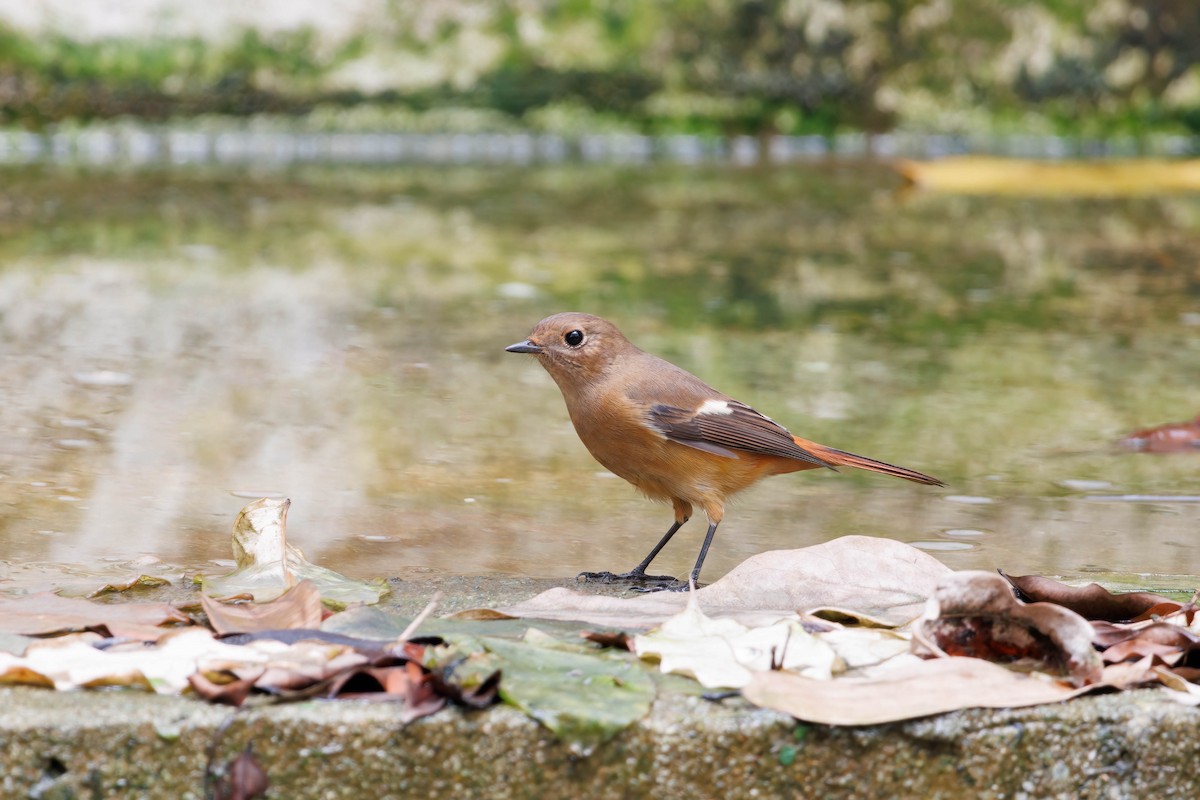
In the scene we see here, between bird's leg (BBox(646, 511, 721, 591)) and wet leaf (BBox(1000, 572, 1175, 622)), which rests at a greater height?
wet leaf (BBox(1000, 572, 1175, 622))

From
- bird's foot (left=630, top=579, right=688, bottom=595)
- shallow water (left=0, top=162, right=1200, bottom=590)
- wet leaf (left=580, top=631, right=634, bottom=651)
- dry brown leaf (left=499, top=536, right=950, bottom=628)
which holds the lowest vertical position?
shallow water (left=0, top=162, right=1200, bottom=590)

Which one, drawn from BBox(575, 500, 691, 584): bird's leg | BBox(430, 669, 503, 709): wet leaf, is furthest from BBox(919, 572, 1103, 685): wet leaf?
BBox(575, 500, 691, 584): bird's leg

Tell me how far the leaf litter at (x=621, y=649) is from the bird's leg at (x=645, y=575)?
0.77 feet

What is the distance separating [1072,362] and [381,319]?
2.09 m

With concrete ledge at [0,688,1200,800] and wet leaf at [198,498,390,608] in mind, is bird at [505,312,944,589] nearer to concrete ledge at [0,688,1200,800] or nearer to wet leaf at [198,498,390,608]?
wet leaf at [198,498,390,608]

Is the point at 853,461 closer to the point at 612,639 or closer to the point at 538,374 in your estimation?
the point at 612,639

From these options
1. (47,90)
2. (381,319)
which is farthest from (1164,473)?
(47,90)

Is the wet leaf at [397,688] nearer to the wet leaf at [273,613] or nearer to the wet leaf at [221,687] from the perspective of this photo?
the wet leaf at [221,687]

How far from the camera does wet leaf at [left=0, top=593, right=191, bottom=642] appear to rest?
5.80ft

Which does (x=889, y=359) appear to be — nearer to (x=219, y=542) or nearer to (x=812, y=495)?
(x=812, y=495)

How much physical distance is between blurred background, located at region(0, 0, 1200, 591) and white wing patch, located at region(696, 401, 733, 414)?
260 millimetres

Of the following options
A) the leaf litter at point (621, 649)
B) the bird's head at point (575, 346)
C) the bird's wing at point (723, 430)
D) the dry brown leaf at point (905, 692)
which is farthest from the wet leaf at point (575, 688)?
the bird's head at point (575, 346)

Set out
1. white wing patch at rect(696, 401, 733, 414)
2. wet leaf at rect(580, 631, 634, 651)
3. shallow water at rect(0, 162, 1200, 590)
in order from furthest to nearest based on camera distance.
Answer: shallow water at rect(0, 162, 1200, 590) < white wing patch at rect(696, 401, 733, 414) < wet leaf at rect(580, 631, 634, 651)

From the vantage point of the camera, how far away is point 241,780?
149cm
